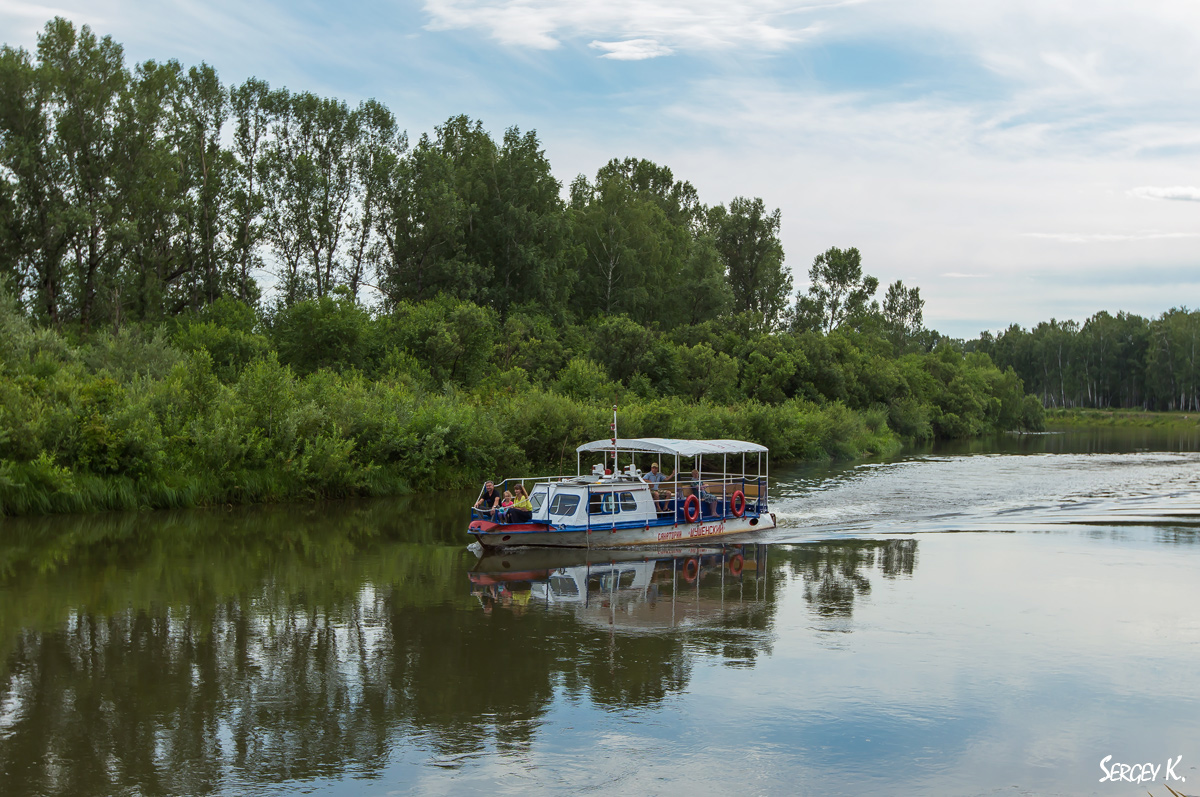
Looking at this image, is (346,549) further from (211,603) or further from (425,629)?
(425,629)

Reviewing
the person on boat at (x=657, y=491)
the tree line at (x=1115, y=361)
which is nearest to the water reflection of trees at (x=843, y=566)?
the person on boat at (x=657, y=491)

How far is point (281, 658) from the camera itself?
635 inches

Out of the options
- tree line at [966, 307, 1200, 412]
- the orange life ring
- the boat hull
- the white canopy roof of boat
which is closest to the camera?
the boat hull

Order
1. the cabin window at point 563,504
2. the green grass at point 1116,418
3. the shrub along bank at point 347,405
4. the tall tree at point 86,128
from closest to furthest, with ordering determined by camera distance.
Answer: the cabin window at point 563,504
the shrub along bank at point 347,405
the tall tree at point 86,128
the green grass at point 1116,418

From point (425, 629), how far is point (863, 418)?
6032 cm

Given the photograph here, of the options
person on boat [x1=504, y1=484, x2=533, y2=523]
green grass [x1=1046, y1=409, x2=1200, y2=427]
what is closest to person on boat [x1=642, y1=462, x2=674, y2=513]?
person on boat [x1=504, y1=484, x2=533, y2=523]

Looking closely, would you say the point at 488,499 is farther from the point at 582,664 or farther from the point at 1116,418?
the point at 1116,418

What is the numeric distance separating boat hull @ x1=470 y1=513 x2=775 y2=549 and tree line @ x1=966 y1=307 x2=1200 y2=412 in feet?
463

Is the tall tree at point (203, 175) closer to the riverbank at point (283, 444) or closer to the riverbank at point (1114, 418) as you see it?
the riverbank at point (283, 444)

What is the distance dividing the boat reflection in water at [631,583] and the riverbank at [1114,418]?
110411 mm

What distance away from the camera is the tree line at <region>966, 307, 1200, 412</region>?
148 metres

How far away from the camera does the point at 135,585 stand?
21500 mm

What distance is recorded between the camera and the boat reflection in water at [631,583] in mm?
20266

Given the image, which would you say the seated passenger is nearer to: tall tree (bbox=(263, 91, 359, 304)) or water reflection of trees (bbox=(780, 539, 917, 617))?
water reflection of trees (bbox=(780, 539, 917, 617))
